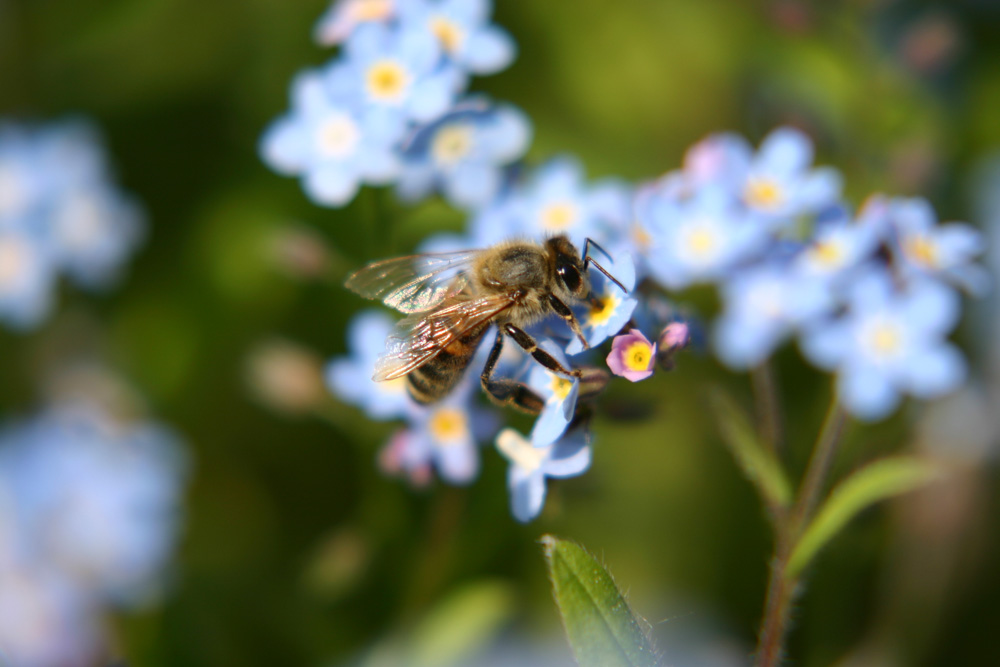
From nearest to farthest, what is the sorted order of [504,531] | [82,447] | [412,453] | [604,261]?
[604,261] < [412,453] < [504,531] < [82,447]

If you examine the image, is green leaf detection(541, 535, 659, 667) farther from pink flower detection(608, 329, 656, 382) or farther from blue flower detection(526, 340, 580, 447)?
pink flower detection(608, 329, 656, 382)

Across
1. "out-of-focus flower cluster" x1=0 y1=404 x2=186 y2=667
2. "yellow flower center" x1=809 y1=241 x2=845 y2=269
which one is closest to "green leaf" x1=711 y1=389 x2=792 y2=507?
"yellow flower center" x1=809 y1=241 x2=845 y2=269

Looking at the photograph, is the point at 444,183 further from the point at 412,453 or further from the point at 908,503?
the point at 908,503

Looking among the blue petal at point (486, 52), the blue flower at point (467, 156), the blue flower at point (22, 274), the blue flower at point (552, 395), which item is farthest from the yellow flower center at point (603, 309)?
the blue flower at point (22, 274)


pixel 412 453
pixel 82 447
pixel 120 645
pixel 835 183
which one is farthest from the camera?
pixel 82 447

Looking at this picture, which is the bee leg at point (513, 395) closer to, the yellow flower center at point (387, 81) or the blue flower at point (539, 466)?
the blue flower at point (539, 466)

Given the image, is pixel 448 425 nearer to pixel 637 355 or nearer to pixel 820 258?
pixel 637 355

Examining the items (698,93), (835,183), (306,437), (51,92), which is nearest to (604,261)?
(835,183)
